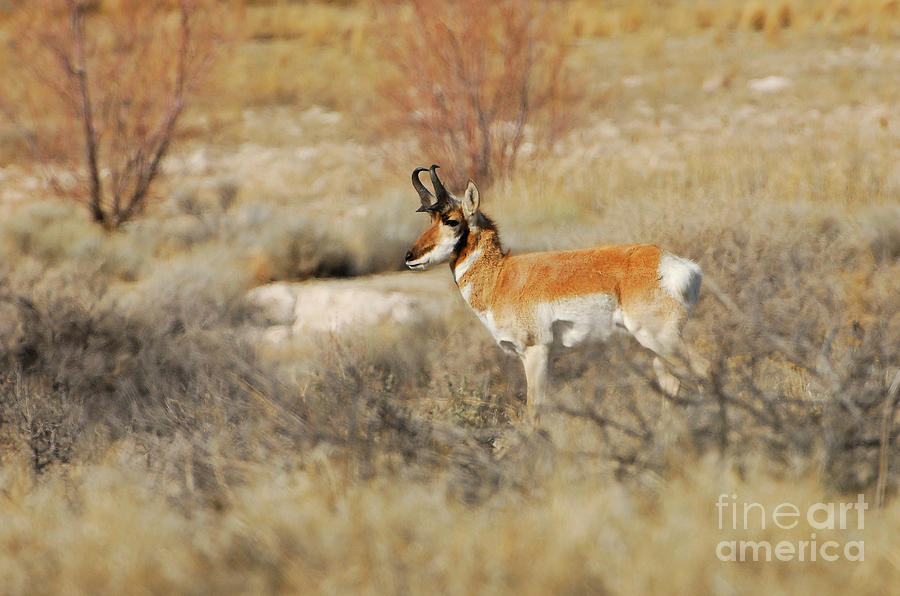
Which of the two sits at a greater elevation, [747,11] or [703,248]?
[747,11]

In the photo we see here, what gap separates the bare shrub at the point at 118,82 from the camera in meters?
11.5

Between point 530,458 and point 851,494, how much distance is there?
1.28 m

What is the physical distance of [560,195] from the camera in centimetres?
1062

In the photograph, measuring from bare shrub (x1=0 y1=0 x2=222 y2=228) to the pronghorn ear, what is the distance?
7.58m

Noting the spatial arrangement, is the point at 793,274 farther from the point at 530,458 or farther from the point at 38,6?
the point at 38,6

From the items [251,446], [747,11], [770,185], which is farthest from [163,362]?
[747,11]

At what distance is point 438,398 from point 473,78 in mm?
7403

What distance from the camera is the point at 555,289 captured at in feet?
16.9

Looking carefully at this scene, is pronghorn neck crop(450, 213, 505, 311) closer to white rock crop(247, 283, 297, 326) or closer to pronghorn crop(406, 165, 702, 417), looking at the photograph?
pronghorn crop(406, 165, 702, 417)

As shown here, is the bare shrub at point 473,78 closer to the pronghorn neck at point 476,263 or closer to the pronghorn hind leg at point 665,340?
the pronghorn neck at point 476,263

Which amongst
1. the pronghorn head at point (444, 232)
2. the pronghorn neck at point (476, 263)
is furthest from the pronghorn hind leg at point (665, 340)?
the pronghorn head at point (444, 232)

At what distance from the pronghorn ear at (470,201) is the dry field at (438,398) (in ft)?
3.50

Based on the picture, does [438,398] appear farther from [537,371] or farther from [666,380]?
[666,380]

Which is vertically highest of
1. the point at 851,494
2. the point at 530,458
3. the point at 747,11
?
the point at 747,11
